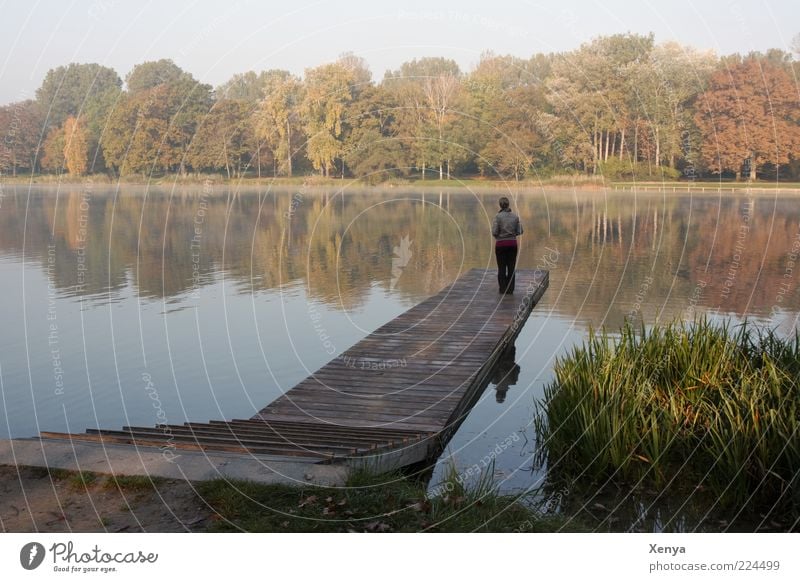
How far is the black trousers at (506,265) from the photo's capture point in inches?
661

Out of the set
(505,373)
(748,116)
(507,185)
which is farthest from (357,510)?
(507,185)

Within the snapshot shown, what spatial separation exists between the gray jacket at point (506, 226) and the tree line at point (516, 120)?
37599mm

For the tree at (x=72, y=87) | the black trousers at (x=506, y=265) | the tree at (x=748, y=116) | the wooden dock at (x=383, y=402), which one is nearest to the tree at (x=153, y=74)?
the tree at (x=72, y=87)

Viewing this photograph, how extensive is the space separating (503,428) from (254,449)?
417 cm

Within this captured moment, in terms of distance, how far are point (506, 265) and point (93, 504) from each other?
11902 mm

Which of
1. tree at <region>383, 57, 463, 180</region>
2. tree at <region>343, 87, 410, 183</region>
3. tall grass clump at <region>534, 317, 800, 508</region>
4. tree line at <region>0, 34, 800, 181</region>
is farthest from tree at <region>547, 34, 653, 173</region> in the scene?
tall grass clump at <region>534, 317, 800, 508</region>

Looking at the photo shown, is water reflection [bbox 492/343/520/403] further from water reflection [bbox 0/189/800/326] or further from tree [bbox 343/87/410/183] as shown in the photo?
tree [bbox 343/87/410/183]

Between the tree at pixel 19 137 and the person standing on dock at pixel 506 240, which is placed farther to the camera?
the tree at pixel 19 137

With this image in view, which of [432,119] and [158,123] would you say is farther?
[158,123]

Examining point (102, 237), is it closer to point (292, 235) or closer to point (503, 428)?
point (292, 235)

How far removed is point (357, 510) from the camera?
6273mm

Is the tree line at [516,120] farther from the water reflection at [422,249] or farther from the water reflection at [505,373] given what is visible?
the water reflection at [505,373]

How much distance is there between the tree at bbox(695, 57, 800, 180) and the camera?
6072cm

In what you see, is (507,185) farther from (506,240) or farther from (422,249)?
(506,240)
